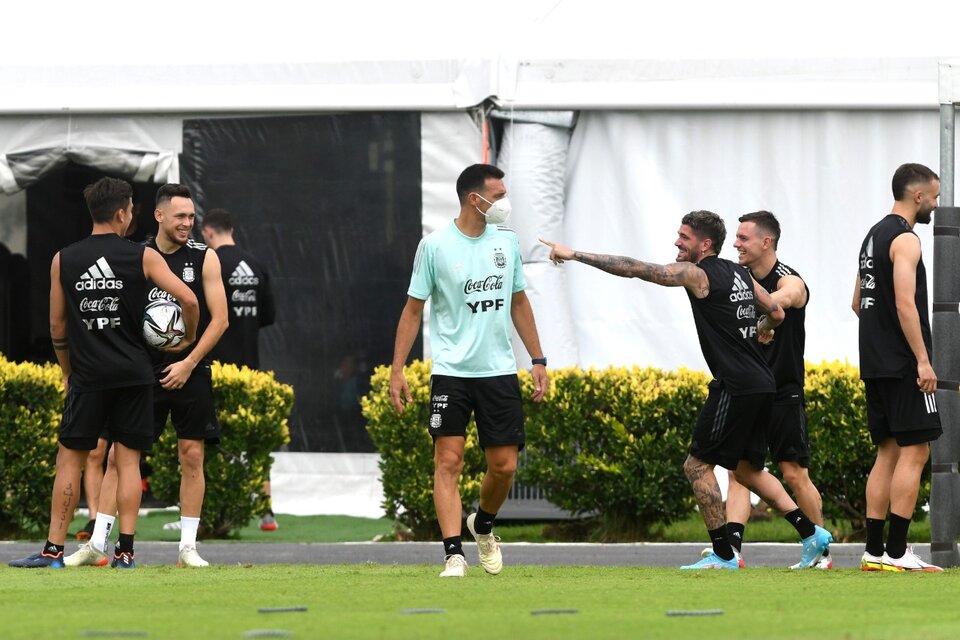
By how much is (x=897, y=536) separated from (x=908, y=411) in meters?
0.65

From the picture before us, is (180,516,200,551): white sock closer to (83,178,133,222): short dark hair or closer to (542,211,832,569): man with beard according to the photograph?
(83,178,133,222): short dark hair

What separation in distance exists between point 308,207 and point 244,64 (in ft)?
4.12

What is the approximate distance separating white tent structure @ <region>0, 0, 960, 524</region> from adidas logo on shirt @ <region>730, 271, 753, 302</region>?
4.04 meters

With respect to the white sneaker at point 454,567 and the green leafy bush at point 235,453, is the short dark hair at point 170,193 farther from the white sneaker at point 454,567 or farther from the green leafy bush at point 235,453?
the white sneaker at point 454,567

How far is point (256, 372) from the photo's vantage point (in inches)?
472

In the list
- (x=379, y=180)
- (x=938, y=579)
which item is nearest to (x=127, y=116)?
(x=379, y=180)

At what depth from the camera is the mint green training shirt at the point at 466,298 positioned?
8.56 meters

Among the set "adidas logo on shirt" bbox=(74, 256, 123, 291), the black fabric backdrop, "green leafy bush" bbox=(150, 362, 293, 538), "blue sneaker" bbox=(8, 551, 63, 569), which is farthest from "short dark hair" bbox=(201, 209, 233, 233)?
"blue sneaker" bbox=(8, 551, 63, 569)

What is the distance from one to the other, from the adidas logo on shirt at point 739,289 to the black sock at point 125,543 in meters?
3.50

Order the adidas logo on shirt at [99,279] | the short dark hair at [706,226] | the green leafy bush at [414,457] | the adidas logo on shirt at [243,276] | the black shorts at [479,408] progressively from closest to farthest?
1. the black shorts at [479,408]
2. the short dark hair at [706,226]
3. the adidas logo on shirt at [99,279]
4. the green leafy bush at [414,457]
5. the adidas logo on shirt at [243,276]

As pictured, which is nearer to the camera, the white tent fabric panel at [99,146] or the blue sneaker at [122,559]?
the blue sneaker at [122,559]

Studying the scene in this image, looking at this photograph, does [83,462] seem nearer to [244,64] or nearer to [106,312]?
[106,312]

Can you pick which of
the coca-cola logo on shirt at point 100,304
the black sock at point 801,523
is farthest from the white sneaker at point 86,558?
the black sock at point 801,523

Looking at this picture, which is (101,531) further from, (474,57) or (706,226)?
(474,57)
